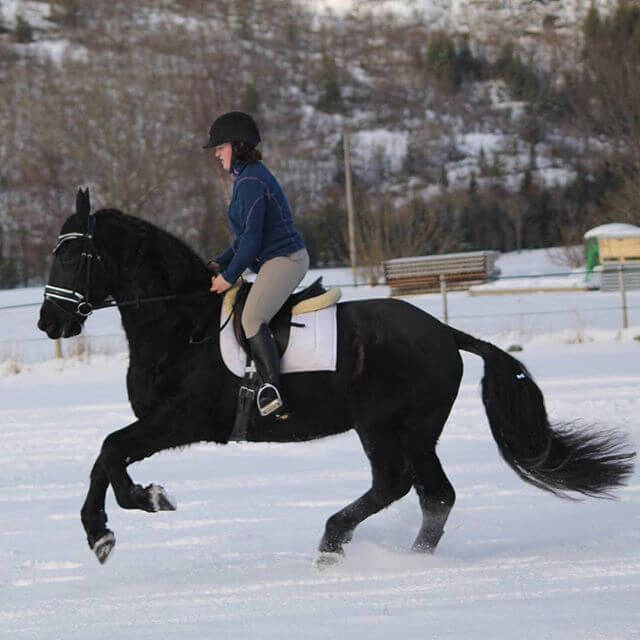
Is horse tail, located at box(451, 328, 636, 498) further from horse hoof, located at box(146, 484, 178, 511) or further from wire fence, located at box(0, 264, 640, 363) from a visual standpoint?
wire fence, located at box(0, 264, 640, 363)

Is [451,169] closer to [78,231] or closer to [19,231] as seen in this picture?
[19,231]

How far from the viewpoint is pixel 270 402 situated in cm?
553

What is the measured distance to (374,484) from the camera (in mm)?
5859

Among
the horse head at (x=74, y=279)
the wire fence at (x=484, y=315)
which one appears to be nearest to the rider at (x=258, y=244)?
the horse head at (x=74, y=279)

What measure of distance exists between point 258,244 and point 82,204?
98 centimetres

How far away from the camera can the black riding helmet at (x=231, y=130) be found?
5.62 m

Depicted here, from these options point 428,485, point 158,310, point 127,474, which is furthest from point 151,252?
point 428,485

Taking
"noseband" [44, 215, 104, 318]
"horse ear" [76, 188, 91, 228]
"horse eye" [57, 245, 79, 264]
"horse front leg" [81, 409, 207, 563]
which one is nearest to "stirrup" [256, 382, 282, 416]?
"horse front leg" [81, 409, 207, 563]

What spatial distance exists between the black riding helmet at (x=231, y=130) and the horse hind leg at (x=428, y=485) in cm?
193

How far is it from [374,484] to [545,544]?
107 cm

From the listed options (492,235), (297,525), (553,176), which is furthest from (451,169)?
(297,525)

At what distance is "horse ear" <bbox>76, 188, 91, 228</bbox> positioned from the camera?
5527mm

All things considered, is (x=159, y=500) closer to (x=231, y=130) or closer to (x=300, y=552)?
(x=300, y=552)

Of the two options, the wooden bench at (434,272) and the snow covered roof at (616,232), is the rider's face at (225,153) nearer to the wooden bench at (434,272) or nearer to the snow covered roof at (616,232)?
the wooden bench at (434,272)
